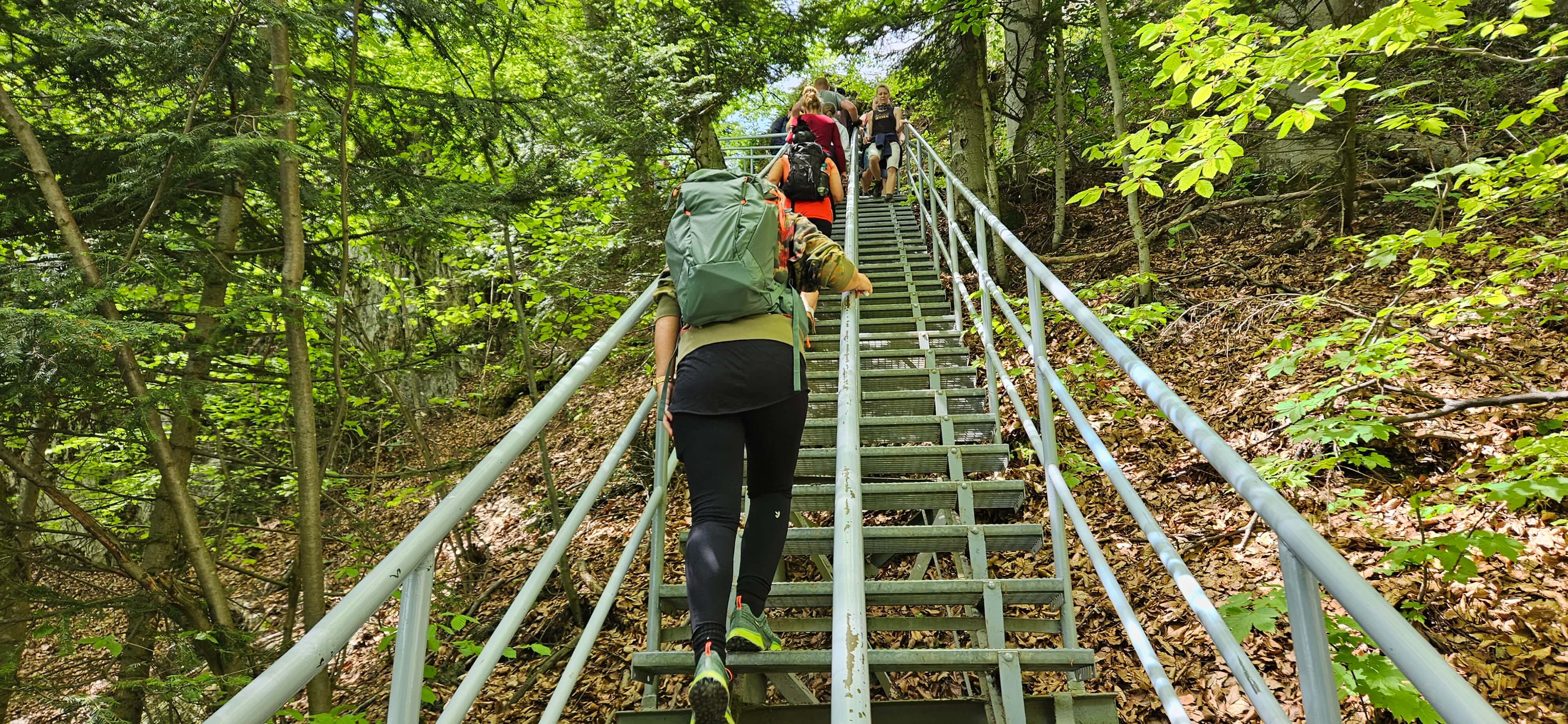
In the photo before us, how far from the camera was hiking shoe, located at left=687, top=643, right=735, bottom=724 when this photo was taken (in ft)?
5.77

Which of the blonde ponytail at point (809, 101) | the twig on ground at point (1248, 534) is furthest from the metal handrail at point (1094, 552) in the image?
the blonde ponytail at point (809, 101)

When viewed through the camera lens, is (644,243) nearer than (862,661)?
No

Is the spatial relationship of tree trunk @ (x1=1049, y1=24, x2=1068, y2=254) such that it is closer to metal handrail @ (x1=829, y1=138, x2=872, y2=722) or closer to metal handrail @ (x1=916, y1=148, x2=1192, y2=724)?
metal handrail @ (x1=916, y1=148, x2=1192, y2=724)

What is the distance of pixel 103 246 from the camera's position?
3588 mm

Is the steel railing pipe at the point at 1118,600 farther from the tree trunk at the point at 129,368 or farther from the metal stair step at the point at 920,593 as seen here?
the tree trunk at the point at 129,368

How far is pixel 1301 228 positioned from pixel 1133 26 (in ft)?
11.8

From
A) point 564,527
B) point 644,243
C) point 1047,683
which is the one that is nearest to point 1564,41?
point 1047,683

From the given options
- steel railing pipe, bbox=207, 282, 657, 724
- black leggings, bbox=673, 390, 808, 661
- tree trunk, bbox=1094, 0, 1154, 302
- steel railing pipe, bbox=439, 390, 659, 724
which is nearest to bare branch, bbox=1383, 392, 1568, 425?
black leggings, bbox=673, 390, 808, 661

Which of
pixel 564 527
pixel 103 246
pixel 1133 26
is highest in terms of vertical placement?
pixel 1133 26

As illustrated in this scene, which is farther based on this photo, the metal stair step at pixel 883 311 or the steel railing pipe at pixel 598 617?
the metal stair step at pixel 883 311

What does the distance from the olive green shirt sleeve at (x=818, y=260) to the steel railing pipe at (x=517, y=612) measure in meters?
0.87

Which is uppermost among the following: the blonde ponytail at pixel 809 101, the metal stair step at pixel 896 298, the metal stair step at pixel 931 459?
the blonde ponytail at pixel 809 101

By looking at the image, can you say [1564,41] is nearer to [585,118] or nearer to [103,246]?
[585,118]

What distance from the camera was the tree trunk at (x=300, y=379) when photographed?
3.62m
